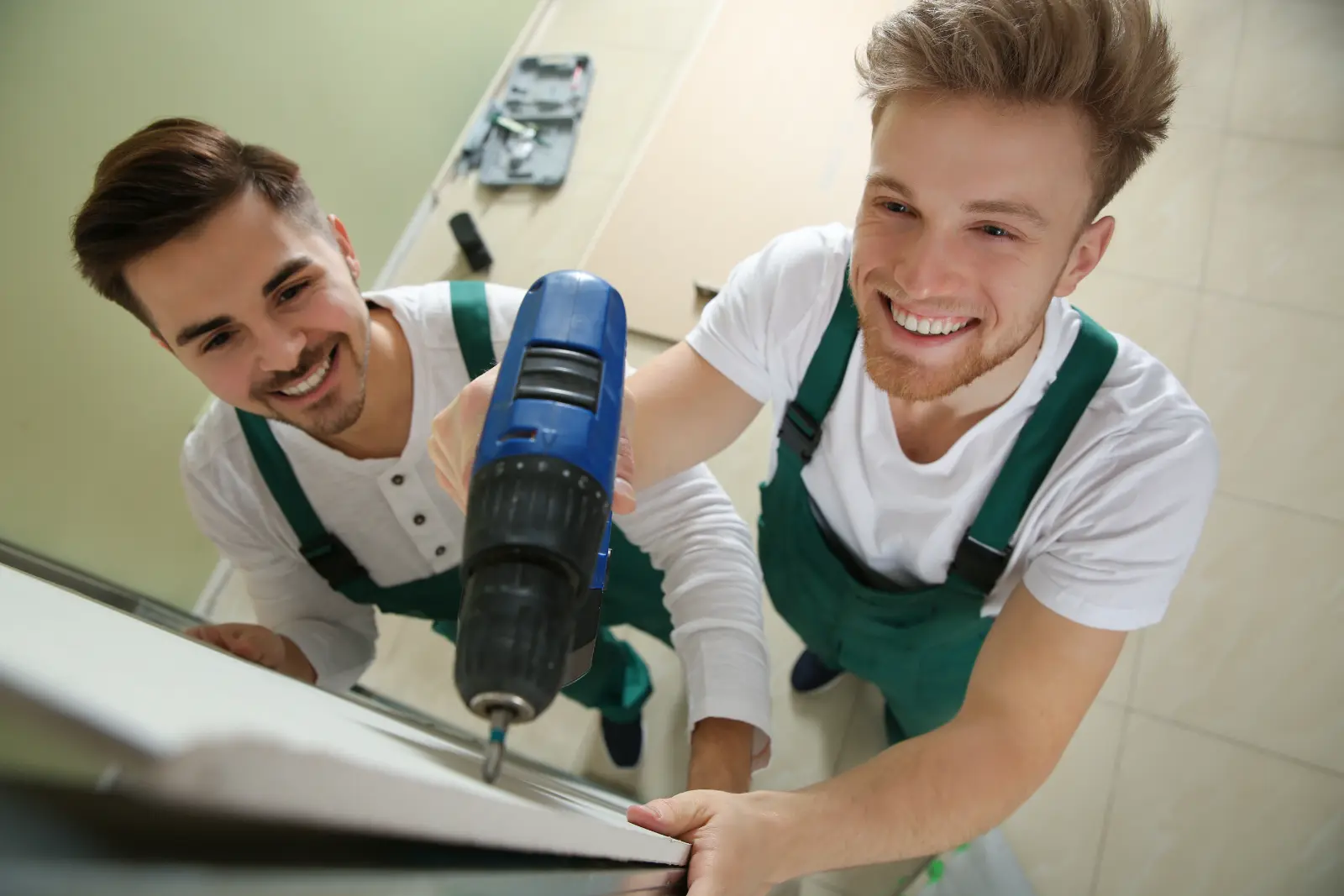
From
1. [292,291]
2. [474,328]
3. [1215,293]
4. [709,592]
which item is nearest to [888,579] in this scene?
[709,592]

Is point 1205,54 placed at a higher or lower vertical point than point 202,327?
higher

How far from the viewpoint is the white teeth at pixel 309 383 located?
3.22 feet

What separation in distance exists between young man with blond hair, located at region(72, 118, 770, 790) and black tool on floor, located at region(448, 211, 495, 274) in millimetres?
1130

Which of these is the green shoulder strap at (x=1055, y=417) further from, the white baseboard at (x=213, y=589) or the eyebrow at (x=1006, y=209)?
the white baseboard at (x=213, y=589)

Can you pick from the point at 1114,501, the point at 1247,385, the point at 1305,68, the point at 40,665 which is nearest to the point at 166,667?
the point at 40,665

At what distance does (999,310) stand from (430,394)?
0.71m

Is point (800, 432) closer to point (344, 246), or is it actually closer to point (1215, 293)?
point (344, 246)

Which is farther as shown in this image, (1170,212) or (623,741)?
(1170,212)

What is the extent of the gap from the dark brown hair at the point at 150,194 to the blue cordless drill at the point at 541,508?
0.56 m

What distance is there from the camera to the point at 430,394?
107 centimetres

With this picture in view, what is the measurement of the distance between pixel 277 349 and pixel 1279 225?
2.28 meters

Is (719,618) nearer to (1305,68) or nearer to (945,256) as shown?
(945,256)

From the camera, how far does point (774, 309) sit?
98 cm

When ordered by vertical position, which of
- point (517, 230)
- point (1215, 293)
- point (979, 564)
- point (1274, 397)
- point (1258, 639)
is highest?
point (1215, 293)
